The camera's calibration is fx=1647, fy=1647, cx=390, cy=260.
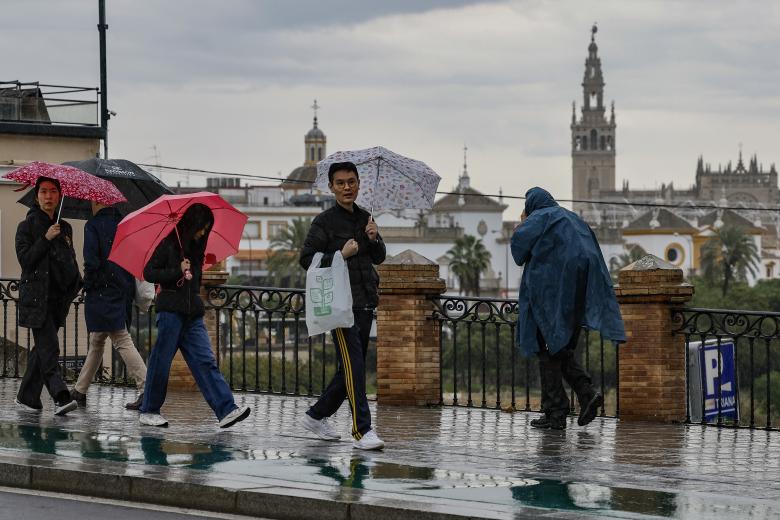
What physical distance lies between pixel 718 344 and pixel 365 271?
435 centimetres

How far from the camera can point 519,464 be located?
401 inches

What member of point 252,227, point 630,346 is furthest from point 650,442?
point 252,227

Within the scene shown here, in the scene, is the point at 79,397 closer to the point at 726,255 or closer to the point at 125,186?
the point at 125,186

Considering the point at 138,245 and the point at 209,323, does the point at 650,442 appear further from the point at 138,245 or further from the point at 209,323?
the point at 209,323

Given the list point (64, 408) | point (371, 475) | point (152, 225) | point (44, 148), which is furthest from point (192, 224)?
point (44, 148)

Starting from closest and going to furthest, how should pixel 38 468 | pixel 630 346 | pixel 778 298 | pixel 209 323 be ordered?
pixel 38 468 < pixel 630 346 < pixel 209 323 < pixel 778 298

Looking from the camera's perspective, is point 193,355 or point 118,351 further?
point 118,351

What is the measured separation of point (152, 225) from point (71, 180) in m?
1.01

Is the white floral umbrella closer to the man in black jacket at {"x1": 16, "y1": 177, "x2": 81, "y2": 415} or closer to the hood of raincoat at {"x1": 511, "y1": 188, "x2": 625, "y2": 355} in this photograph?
the hood of raincoat at {"x1": 511, "y1": 188, "x2": 625, "y2": 355}

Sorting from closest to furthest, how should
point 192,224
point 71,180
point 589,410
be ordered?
point 192,224 → point 589,410 → point 71,180

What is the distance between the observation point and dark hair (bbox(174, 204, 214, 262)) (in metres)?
11.4

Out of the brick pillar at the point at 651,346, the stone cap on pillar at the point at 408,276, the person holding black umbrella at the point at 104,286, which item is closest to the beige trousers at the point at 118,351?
the person holding black umbrella at the point at 104,286

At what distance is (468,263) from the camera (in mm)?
123000

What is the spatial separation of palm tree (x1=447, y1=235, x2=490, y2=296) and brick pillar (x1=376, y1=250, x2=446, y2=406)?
106134mm
